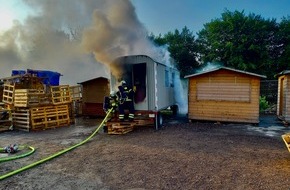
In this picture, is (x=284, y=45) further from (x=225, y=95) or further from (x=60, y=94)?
(x=60, y=94)

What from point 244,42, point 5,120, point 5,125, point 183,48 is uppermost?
point 183,48

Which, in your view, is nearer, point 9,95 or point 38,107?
point 38,107

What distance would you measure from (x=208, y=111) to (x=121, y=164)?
7.00 meters

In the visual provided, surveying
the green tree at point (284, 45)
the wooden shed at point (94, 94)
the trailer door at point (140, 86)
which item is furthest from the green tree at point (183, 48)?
the trailer door at point (140, 86)

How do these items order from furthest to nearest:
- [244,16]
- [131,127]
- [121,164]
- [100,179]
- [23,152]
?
[244,16] → [131,127] → [23,152] → [121,164] → [100,179]

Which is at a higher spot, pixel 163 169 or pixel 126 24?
pixel 126 24

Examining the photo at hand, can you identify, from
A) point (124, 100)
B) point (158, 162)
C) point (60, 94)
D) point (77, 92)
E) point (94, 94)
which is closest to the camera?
point (158, 162)

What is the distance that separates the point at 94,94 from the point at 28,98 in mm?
4727

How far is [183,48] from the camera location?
27.2 meters

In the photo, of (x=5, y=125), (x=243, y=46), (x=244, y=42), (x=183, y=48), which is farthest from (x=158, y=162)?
(x=183, y=48)

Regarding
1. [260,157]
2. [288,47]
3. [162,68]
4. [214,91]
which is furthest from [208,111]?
[288,47]

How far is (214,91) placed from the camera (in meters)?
11.6

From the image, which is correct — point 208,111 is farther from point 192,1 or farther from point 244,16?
point 244,16

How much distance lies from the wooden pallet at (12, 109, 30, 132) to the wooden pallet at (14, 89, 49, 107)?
329 mm
